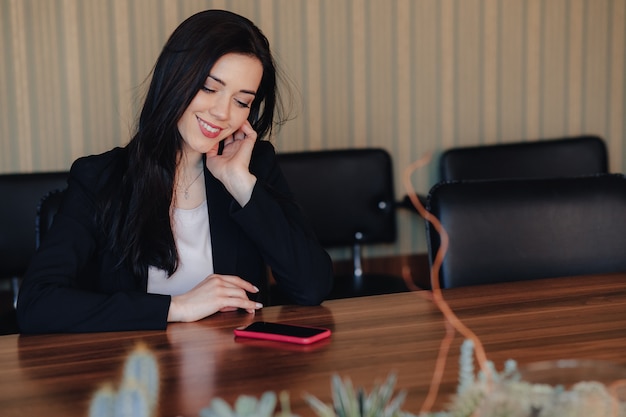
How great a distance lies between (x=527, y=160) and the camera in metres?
3.57

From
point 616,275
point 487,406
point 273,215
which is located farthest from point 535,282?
point 487,406

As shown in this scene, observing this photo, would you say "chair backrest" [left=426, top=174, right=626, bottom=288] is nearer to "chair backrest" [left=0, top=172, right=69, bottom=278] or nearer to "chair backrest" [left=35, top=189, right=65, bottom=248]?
"chair backrest" [left=35, top=189, right=65, bottom=248]

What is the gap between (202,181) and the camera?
7.13ft

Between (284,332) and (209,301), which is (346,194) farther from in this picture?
(284,332)

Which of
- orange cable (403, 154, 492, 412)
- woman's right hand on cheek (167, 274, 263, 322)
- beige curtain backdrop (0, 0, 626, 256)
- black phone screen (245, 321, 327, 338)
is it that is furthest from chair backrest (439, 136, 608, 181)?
black phone screen (245, 321, 327, 338)

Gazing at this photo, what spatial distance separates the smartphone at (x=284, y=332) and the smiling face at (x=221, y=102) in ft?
2.04

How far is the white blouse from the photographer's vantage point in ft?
6.61

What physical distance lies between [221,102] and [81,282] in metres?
0.53

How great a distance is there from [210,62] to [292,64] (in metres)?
1.61

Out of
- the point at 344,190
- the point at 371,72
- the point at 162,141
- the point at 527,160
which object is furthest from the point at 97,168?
the point at 527,160

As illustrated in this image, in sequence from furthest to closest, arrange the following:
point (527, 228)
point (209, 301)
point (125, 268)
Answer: point (527, 228), point (125, 268), point (209, 301)

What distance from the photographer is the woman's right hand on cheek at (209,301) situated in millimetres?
1631

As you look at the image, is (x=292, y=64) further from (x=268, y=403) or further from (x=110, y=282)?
(x=268, y=403)

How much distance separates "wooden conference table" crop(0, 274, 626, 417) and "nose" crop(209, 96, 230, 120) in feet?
1.67
